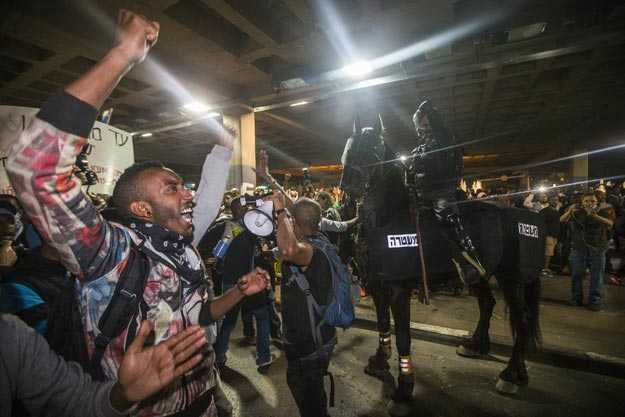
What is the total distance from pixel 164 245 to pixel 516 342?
4.29m

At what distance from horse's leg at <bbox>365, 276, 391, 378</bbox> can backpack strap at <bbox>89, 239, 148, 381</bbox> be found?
3.00 m

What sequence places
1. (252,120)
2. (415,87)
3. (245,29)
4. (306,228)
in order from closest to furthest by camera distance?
1. (306,228)
2. (245,29)
3. (415,87)
4. (252,120)

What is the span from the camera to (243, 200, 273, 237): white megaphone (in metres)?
2.02

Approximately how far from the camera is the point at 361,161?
374 centimetres

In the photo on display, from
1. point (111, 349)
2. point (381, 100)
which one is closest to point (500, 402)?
point (111, 349)

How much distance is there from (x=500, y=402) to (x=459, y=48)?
649 cm

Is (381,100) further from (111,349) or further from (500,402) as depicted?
(111,349)

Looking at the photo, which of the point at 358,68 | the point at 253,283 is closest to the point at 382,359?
the point at 253,283

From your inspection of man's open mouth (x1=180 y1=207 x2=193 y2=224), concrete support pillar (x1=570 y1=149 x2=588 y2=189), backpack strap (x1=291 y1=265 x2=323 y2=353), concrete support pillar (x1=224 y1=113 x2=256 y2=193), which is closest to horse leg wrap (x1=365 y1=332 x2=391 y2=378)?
backpack strap (x1=291 y1=265 x2=323 y2=353)

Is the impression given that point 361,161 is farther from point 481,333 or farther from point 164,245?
point 481,333

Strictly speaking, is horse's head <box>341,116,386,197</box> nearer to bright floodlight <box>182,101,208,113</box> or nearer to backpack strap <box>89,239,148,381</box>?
backpack strap <box>89,239,148,381</box>

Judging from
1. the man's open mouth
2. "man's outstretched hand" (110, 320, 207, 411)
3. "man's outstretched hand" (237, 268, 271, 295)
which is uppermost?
the man's open mouth

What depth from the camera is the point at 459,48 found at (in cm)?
618

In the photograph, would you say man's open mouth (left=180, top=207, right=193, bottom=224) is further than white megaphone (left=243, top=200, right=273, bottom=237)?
No
